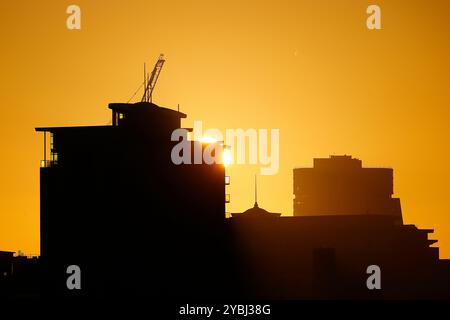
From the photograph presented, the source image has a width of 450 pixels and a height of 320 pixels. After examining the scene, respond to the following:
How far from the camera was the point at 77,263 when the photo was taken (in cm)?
17800

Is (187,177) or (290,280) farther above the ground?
(187,177)

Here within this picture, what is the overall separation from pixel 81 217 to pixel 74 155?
10747 mm

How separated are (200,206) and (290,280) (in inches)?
1094
